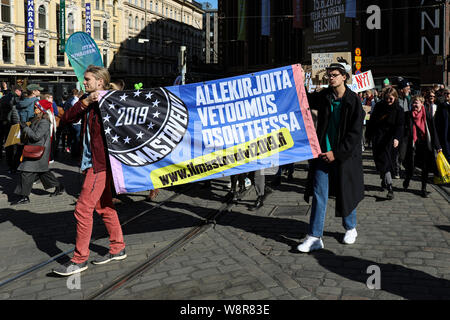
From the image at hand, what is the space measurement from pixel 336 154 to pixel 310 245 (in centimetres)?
97

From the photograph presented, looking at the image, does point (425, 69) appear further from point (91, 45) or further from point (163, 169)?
point (163, 169)

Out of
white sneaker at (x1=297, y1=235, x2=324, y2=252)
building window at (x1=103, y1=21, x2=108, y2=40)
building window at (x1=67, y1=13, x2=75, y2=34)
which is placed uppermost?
building window at (x1=103, y1=21, x2=108, y2=40)

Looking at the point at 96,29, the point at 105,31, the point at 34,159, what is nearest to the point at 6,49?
the point at 96,29

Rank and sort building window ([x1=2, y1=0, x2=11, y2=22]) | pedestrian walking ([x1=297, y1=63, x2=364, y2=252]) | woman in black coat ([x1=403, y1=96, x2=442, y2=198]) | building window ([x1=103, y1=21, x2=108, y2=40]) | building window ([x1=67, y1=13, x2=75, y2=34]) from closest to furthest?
pedestrian walking ([x1=297, y1=63, x2=364, y2=252])
woman in black coat ([x1=403, y1=96, x2=442, y2=198])
building window ([x1=2, y1=0, x2=11, y2=22])
building window ([x1=67, y1=13, x2=75, y2=34])
building window ([x1=103, y1=21, x2=108, y2=40])

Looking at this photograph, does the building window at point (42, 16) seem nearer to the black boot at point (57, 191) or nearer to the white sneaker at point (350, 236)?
the black boot at point (57, 191)

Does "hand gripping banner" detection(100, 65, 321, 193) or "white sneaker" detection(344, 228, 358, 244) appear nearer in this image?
"hand gripping banner" detection(100, 65, 321, 193)

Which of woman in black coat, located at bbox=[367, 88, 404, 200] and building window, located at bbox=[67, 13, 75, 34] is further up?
building window, located at bbox=[67, 13, 75, 34]

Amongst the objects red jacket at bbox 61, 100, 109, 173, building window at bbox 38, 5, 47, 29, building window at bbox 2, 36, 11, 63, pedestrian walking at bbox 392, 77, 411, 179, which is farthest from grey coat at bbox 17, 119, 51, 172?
building window at bbox 38, 5, 47, 29

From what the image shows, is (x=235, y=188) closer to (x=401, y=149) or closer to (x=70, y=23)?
(x=401, y=149)

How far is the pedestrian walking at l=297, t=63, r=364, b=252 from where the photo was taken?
545cm

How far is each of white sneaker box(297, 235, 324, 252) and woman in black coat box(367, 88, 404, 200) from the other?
3.51 metres

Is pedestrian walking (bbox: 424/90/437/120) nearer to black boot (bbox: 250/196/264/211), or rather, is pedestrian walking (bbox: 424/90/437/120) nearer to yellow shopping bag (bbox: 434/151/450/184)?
yellow shopping bag (bbox: 434/151/450/184)

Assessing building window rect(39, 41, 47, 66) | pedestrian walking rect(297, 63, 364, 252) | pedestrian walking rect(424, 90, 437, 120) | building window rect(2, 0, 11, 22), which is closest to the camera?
pedestrian walking rect(297, 63, 364, 252)
